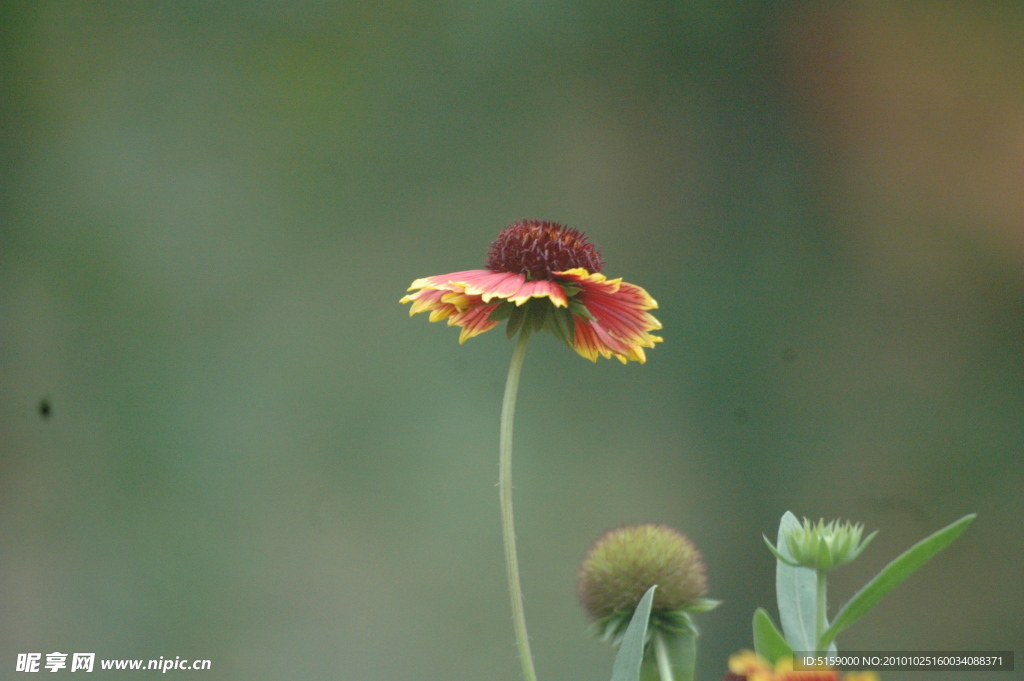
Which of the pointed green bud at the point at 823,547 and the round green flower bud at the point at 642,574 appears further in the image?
the round green flower bud at the point at 642,574

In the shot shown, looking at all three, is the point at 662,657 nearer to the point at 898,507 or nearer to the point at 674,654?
the point at 674,654

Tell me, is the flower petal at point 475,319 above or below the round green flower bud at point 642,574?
above

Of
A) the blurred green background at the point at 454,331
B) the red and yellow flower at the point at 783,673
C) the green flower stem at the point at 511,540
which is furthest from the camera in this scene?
the blurred green background at the point at 454,331

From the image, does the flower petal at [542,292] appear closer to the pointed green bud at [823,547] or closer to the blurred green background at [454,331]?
the pointed green bud at [823,547]

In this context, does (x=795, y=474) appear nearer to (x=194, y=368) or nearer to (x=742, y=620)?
(x=742, y=620)

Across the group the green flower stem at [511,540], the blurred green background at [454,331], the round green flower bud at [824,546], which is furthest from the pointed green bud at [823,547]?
the blurred green background at [454,331]

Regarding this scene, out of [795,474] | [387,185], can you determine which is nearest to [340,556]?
[387,185]

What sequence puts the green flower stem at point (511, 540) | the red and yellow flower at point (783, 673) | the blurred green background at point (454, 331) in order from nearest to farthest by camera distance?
the red and yellow flower at point (783, 673) < the green flower stem at point (511, 540) < the blurred green background at point (454, 331)
